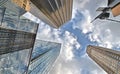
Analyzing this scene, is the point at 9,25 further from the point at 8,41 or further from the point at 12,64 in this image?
the point at 12,64

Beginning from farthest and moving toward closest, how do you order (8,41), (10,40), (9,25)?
(10,40)
(8,41)
(9,25)

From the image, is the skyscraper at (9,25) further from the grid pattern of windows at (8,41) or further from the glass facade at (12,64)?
the glass facade at (12,64)

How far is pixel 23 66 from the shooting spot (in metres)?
73.8

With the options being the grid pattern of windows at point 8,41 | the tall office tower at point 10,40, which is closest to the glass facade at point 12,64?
the tall office tower at point 10,40

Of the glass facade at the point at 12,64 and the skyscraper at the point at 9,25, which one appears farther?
the glass facade at the point at 12,64

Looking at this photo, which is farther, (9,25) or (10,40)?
(10,40)

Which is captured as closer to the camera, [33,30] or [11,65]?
[11,65]

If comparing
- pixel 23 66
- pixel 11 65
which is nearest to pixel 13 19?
pixel 11 65

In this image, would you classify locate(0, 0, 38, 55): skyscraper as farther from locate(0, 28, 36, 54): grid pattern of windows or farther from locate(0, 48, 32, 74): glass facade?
locate(0, 48, 32, 74): glass facade

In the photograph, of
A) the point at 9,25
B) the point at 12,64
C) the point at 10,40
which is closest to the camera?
the point at 12,64

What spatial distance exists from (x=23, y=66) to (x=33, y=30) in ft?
92.2

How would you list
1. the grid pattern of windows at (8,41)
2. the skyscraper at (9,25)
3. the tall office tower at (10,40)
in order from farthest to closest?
1. the grid pattern of windows at (8,41)
2. the tall office tower at (10,40)
3. the skyscraper at (9,25)

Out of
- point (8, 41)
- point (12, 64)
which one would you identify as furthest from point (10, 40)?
point (12, 64)

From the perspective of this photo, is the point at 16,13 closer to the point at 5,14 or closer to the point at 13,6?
the point at 13,6
